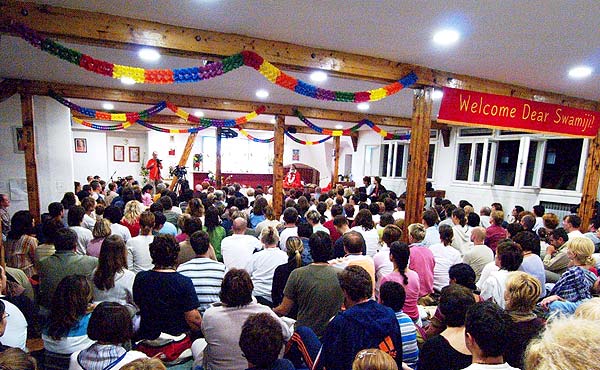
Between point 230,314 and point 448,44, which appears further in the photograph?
point 448,44

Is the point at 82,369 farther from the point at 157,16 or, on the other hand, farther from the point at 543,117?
the point at 543,117

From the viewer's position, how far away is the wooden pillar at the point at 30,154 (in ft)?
19.2

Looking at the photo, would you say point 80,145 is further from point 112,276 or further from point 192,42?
point 112,276

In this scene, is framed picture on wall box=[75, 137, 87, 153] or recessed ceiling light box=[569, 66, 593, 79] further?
framed picture on wall box=[75, 137, 87, 153]

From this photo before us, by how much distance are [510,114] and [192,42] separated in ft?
14.6

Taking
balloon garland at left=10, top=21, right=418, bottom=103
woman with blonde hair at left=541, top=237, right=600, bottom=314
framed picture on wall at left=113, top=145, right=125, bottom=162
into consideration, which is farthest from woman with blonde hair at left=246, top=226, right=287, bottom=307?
framed picture on wall at left=113, top=145, right=125, bottom=162

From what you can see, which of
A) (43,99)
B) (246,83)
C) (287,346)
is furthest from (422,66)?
(43,99)

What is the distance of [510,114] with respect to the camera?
186 inches

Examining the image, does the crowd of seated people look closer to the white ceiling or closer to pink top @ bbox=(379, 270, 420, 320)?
pink top @ bbox=(379, 270, 420, 320)

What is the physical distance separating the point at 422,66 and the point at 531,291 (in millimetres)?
3378

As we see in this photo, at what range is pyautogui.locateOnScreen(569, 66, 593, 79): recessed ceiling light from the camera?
4.36m

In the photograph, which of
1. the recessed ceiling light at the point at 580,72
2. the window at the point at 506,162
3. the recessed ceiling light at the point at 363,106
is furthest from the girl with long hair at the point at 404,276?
the window at the point at 506,162

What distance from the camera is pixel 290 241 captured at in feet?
9.39

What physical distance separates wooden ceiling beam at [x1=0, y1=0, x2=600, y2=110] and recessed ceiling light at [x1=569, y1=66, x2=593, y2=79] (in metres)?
1.25
